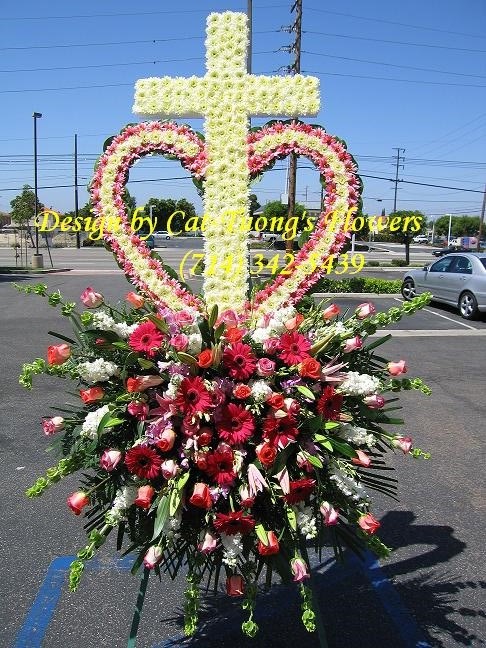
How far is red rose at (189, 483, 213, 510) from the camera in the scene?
2322mm

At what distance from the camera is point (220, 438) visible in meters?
2.45

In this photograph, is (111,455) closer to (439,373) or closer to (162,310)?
(162,310)

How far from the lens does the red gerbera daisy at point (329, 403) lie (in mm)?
2479

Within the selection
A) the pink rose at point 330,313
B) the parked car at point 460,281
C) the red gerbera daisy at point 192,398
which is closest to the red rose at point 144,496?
the red gerbera daisy at point 192,398

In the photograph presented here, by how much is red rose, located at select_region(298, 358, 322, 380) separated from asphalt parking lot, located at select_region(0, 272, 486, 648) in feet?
5.50

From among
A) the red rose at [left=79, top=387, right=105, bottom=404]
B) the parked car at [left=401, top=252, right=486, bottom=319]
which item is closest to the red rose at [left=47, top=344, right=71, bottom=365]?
the red rose at [left=79, top=387, right=105, bottom=404]

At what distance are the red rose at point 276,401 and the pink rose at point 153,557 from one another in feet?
2.40

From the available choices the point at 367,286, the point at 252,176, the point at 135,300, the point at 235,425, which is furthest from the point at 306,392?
the point at 367,286

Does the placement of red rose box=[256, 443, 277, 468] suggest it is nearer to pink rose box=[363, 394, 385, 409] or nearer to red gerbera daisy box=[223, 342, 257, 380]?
red gerbera daisy box=[223, 342, 257, 380]

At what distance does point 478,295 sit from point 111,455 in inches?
508

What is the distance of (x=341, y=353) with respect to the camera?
8.97 ft

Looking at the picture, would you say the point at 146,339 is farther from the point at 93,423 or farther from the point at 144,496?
the point at 144,496

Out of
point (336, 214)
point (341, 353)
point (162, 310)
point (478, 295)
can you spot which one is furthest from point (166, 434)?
point (478, 295)

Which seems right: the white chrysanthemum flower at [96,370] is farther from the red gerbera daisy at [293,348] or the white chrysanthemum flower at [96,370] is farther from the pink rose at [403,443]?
the pink rose at [403,443]
